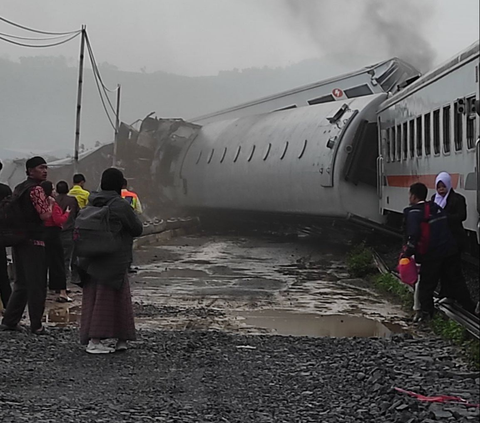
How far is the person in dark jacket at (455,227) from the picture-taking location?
320 inches

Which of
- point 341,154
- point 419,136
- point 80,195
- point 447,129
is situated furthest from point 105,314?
point 341,154

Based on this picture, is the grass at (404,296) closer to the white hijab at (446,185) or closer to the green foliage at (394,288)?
the green foliage at (394,288)

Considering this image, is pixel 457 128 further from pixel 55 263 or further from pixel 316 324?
pixel 55 263

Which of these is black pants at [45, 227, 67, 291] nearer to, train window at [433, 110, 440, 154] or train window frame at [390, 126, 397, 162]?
train window at [433, 110, 440, 154]

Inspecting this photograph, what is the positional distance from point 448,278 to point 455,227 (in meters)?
0.54

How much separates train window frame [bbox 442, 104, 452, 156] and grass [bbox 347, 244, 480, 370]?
70.2 inches

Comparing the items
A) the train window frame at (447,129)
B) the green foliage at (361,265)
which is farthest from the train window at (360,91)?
the train window frame at (447,129)

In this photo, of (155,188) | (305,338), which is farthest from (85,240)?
(155,188)

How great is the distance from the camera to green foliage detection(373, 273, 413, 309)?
9.92 meters

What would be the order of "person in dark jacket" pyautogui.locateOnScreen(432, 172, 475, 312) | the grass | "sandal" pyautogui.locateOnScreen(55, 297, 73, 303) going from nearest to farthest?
the grass, "person in dark jacket" pyautogui.locateOnScreen(432, 172, 475, 312), "sandal" pyautogui.locateOnScreen(55, 297, 73, 303)

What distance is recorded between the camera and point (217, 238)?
72.1ft

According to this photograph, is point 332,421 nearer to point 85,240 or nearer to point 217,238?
point 85,240

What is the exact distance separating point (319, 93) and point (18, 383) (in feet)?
59.4

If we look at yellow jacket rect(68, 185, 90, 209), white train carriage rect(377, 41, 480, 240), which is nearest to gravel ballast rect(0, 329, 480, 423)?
white train carriage rect(377, 41, 480, 240)
